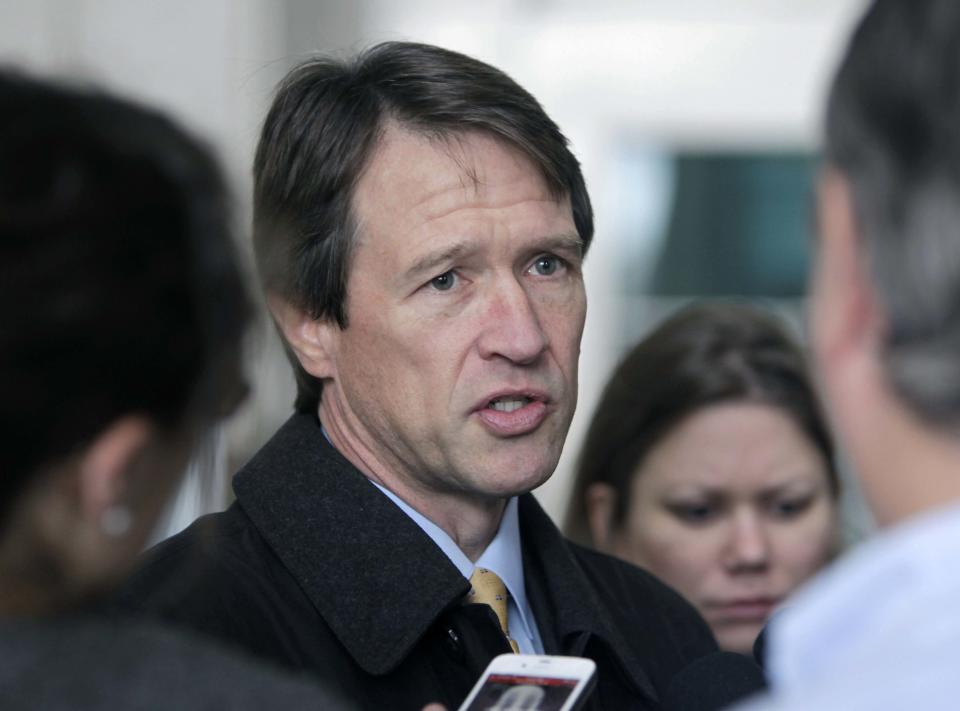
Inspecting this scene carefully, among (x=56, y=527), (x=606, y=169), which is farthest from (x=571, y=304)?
(x=606, y=169)

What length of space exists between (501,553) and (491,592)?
9 cm

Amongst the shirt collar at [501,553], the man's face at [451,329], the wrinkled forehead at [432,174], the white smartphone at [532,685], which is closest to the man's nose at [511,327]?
the man's face at [451,329]

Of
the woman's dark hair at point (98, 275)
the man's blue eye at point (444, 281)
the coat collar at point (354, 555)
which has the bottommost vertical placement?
the coat collar at point (354, 555)

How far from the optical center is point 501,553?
7.82 ft

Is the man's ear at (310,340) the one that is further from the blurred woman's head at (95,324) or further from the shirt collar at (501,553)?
the blurred woman's head at (95,324)

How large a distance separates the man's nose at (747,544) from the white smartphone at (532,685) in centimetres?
150

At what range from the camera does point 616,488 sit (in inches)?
137

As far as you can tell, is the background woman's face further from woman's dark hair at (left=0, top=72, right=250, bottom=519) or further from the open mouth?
woman's dark hair at (left=0, top=72, right=250, bottom=519)

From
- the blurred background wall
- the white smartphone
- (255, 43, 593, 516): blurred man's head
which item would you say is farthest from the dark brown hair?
the blurred background wall

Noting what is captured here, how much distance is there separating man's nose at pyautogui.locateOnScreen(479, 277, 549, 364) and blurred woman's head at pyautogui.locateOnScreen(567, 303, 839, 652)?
3.65ft

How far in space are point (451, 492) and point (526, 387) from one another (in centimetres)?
19

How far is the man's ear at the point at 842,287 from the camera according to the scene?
1.18m

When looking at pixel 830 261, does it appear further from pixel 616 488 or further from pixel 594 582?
pixel 616 488

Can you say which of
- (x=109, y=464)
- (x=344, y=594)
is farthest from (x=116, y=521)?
(x=344, y=594)
